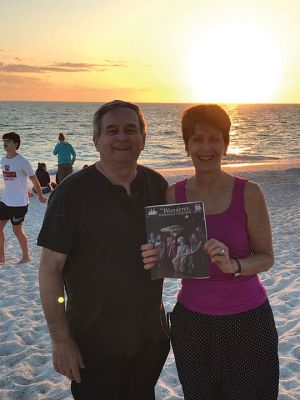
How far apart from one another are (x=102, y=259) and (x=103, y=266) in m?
0.04

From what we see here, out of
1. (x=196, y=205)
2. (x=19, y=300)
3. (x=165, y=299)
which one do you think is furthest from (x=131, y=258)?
(x=19, y=300)

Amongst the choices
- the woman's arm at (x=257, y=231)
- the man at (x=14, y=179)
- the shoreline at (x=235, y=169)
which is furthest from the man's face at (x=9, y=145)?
the shoreline at (x=235, y=169)

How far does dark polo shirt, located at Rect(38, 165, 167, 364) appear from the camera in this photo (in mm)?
2281

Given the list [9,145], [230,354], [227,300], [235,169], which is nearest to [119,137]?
[227,300]

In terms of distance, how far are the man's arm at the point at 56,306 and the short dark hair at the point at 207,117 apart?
3.14 ft

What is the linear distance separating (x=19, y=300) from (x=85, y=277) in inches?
168

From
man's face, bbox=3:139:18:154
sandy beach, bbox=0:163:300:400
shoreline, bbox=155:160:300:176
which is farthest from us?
shoreline, bbox=155:160:300:176

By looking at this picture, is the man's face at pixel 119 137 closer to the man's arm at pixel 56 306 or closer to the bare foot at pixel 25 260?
the man's arm at pixel 56 306

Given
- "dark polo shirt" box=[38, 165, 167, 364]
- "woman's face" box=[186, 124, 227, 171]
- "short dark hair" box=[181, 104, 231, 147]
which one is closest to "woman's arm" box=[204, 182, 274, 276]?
"woman's face" box=[186, 124, 227, 171]

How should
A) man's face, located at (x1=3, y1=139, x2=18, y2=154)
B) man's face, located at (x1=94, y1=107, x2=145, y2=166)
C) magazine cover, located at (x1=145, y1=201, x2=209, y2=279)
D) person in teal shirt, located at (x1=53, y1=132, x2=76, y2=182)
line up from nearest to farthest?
1. magazine cover, located at (x1=145, y1=201, x2=209, y2=279)
2. man's face, located at (x1=94, y1=107, x2=145, y2=166)
3. man's face, located at (x1=3, y1=139, x2=18, y2=154)
4. person in teal shirt, located at (x1=53, y1=132, x2=76, y2=182)

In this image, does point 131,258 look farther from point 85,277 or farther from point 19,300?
point 19,300

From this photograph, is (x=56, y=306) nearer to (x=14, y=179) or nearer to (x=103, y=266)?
(x=103, y=266)

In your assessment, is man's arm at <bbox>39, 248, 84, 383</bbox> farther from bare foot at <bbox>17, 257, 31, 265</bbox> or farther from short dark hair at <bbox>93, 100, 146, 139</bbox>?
bare foot at <bbox>17, 257, 31, 265</bbox>

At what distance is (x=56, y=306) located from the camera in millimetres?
2289
